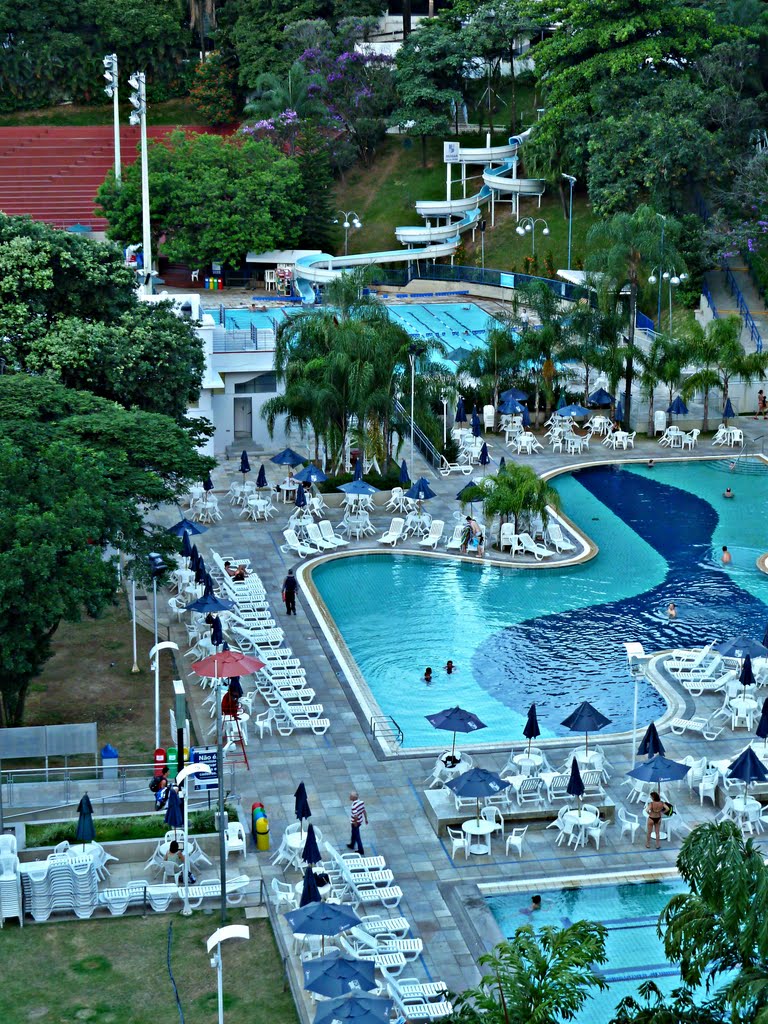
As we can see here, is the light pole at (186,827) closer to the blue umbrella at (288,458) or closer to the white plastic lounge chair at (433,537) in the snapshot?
the white plastic lounge chair at (433,537)

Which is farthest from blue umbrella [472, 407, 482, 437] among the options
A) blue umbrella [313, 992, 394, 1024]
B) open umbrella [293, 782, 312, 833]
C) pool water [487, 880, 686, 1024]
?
blue umbrella [313, 992, 394, 1024]

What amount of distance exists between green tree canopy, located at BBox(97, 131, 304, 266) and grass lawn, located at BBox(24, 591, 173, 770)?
33167 millimetres

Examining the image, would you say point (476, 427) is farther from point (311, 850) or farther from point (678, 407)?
point (311, 850)

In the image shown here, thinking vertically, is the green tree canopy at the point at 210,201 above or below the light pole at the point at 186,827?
above

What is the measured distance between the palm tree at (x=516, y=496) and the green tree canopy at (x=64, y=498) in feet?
24.6

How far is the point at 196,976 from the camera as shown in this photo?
20.1 m

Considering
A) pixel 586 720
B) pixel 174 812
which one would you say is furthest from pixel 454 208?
pixel 174 812

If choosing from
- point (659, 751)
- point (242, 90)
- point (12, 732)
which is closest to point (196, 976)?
point (12, 732)

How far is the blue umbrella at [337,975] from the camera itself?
18.1 m

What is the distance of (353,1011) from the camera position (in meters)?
17.4

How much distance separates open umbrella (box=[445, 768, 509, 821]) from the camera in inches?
926

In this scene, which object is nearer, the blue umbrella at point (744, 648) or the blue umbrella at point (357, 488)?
the blue umbrella at point (744, 648)

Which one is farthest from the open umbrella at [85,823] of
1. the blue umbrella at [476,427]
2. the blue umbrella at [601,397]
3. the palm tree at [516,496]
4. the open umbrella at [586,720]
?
the blue umbrella at [601,397]

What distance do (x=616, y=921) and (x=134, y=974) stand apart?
654 cm
